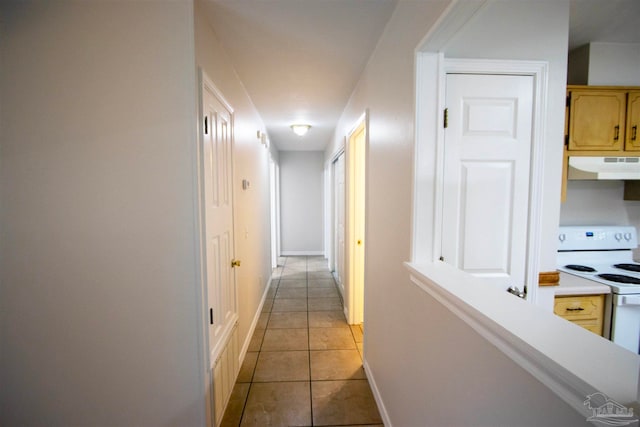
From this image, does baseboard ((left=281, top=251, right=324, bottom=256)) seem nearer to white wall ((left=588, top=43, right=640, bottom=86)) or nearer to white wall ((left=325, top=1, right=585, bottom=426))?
white wall ((left=325, top=1, right=585, bottom=426))

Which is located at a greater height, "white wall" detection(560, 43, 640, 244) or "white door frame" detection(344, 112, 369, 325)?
"white wall" detection(560, 43, 640, 244)

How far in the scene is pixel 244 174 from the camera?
2.39 meters

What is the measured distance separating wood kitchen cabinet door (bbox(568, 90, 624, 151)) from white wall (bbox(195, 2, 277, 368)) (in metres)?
2.42

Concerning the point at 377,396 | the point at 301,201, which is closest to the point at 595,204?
the point at 377,396

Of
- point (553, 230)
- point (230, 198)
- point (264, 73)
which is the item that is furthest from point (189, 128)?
point (553, 230)

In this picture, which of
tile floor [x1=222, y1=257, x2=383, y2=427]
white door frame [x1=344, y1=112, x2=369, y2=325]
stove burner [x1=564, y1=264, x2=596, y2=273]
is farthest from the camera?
white door frame [x1=344, y1=112, x2=369, y2=325]

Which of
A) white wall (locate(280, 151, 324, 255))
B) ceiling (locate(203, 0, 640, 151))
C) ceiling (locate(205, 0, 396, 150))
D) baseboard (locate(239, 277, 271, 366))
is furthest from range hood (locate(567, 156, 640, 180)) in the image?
white wall (locate(280, 151, 324, 255))

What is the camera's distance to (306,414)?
5.67 feet

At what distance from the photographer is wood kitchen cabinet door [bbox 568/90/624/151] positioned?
179 cm

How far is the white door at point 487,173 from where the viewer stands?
1.33m

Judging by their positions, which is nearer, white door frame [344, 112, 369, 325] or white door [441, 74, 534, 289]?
white door [441, 74, 534, 289]

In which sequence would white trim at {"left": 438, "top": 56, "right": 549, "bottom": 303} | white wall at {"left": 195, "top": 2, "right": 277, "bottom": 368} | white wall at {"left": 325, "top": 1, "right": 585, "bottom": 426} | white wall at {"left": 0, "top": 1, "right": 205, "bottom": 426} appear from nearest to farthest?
1. white wall at {"left": 325, "top": 1, "right": 585, "bottom": 426}
2. white wall at {"left": 0, "top": 1, "right": 205, "bottom": 426}
3. white trim at {"left": 438, "top": 56, "right": 549, "bottom": 303}
4. white wall at {"left": 195, "top": 2, "right": 277, "bottom": 368}

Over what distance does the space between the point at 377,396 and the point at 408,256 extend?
1.21 meters

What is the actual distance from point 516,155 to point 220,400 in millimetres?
2279
